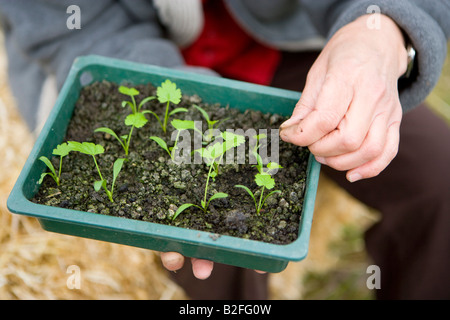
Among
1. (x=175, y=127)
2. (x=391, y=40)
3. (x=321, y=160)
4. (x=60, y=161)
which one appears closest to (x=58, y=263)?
(x=60, y=161)

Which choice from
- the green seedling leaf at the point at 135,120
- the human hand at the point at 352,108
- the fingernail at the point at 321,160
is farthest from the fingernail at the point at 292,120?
the green seedling leaf at the point at 135,120

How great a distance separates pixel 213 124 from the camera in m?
1.07

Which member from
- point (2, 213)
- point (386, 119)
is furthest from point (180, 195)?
point (2, 213)

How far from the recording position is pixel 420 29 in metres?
1.03

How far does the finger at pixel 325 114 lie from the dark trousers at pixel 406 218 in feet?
1.90

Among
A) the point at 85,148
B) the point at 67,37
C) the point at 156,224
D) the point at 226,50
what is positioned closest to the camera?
the point at 156,224

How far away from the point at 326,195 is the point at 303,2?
3.39 ft

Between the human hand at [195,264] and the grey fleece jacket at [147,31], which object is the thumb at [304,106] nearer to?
the grey fleece jacket at [147,31]

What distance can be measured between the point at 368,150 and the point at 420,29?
0.36 meters

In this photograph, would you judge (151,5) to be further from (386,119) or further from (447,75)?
(447,75)

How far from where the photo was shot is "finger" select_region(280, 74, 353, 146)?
2.87ft

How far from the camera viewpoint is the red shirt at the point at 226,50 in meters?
1.54

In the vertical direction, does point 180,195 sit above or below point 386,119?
Result: below

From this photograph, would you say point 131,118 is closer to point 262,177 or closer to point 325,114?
point 262,177
